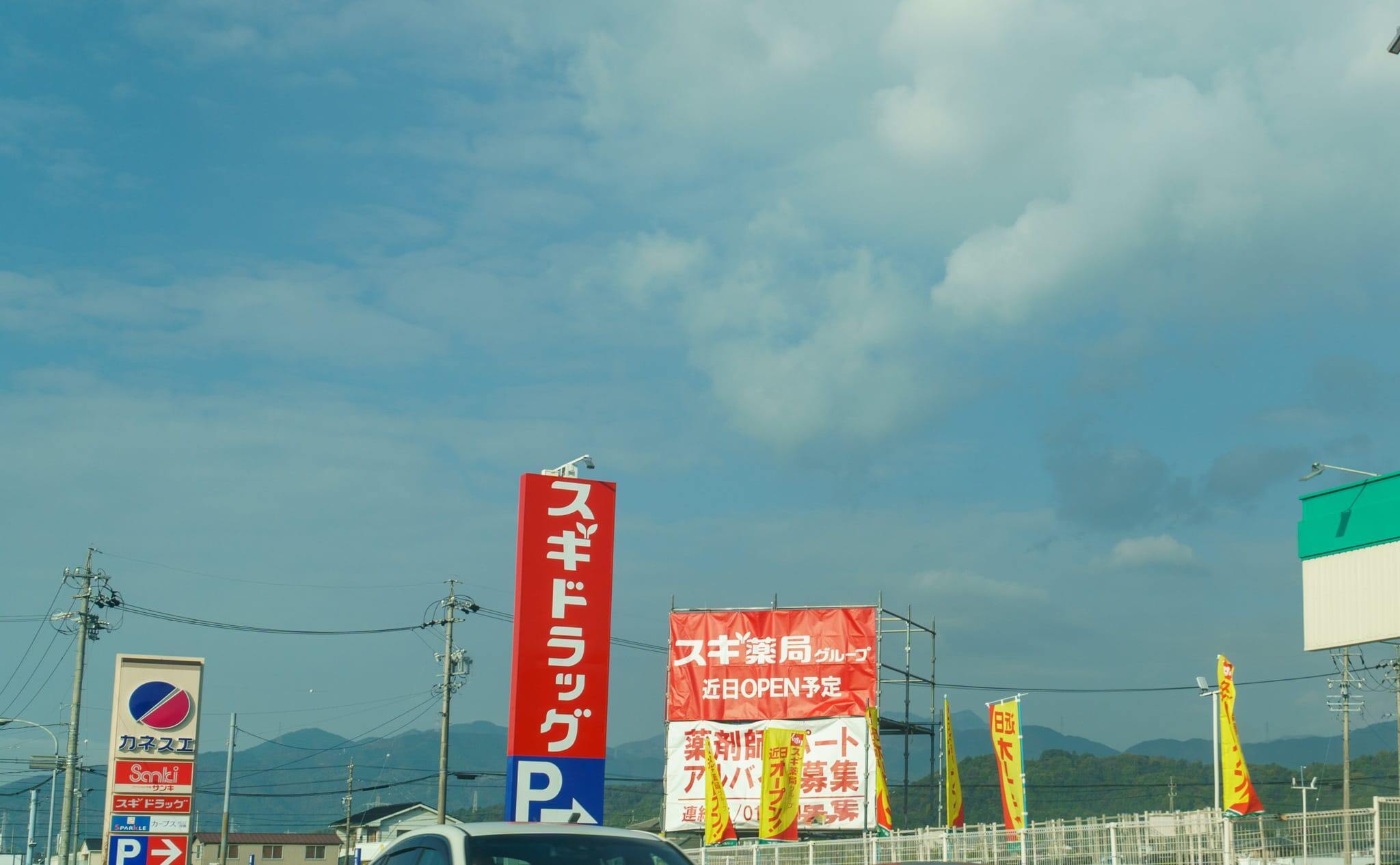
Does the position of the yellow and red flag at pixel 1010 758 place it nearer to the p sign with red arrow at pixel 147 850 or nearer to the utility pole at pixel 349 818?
the p sign with red arrow at pixel 147 850

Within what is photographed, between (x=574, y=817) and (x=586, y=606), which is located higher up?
(x=586, y=606)

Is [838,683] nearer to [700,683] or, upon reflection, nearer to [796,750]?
[700,683]

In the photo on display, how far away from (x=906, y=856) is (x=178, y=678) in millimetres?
15875

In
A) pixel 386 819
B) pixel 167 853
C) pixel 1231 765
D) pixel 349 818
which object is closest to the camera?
pixel 1231 765

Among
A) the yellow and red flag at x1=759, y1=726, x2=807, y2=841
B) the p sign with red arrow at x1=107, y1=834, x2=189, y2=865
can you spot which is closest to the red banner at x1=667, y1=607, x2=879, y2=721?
the yellow and red flag at x1=759, y1=726, x2=807, y2=841

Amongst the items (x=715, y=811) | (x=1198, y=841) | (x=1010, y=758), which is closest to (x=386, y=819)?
(x=715, y=811)

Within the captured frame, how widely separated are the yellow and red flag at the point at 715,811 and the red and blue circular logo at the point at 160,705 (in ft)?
62.8

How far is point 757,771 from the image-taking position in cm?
4503

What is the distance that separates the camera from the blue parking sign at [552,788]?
1586cm

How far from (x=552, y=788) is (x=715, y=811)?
26.0m

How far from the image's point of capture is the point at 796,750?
123 feet

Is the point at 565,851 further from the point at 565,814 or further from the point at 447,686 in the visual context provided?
the point at 447,686

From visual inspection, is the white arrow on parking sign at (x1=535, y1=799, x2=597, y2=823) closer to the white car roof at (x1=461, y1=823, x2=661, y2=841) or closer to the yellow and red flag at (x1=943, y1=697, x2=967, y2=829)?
the white car roof at (x1=461, y1=823, x2=661, y2=841)

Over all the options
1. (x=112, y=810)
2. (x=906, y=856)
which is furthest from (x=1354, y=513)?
(x=112, y=810)
